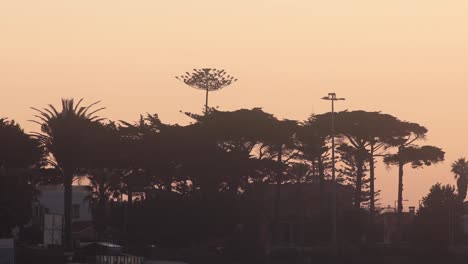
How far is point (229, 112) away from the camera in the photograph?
379 feet

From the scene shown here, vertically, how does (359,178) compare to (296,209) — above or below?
above

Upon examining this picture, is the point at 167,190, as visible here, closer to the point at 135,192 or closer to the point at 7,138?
the point at 135,192

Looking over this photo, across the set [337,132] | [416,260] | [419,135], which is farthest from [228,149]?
[416,260]

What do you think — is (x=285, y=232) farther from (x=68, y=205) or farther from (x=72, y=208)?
(x=68, y=205)

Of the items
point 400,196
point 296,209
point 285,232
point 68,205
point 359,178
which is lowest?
point 285,232

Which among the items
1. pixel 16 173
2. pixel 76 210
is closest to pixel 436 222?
pixel 16 173

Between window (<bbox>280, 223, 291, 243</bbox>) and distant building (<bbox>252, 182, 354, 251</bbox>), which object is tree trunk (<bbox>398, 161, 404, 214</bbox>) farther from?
window (<bbox>280, 223, 291, 243</bbox>)

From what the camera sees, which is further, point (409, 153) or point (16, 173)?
point (409, 153)

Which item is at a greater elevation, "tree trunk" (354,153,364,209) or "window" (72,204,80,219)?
"tree trunk" (354,153,364,209)

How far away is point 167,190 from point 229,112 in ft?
41.3

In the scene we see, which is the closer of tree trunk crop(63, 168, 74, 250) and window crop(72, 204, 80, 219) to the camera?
tree trunk crop(63, 168, 74, 250)

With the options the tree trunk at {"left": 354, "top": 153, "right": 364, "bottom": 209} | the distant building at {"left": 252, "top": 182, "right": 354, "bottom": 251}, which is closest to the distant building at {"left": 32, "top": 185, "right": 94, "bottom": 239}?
the distant building at {"left": 252, "top": 182, "right": 354, "bottom": 251}

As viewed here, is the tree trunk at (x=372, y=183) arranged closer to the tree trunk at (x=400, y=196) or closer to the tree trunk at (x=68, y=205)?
the tree trunk at (x=400, y=196)

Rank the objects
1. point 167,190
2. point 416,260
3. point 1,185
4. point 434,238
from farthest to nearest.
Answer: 1. point 167,190
2. point 434,238
3. point 416,260
4. point 1,185
